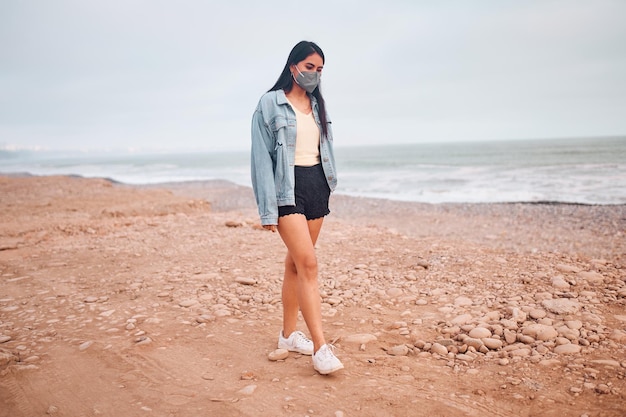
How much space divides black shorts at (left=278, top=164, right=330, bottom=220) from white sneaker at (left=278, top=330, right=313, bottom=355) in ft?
3.21

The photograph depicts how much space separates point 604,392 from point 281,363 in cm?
214

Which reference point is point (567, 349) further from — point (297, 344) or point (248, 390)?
point (248, 390)

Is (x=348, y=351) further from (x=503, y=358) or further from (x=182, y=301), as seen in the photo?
(x=182, y=301)

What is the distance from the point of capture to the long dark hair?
120 inches

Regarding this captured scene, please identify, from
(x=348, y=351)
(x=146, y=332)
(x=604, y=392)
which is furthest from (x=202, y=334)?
(x=604, y=392)

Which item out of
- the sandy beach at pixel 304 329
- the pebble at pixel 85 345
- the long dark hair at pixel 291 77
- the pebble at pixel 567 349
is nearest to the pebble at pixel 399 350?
the sandy beach at pixel 304 329

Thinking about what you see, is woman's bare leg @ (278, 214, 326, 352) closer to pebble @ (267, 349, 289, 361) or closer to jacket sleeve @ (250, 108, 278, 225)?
jacket sleeve @ (250, 108, 278, 225)

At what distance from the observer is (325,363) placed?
9.44ft

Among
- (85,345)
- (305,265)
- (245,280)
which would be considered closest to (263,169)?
(305,265)

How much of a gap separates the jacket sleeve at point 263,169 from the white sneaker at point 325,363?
3.21 feet

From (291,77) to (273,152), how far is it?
1.99 feet

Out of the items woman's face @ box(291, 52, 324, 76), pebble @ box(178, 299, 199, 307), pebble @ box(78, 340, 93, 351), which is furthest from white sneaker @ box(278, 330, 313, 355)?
woman's face @ box(291, 52, 324, 76)

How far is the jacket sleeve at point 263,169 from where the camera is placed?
2.86m

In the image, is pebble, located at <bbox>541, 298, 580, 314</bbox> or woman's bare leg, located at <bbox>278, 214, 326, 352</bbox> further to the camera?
pebble, located at <bbox>541, 298, 580, 314</bbox>
